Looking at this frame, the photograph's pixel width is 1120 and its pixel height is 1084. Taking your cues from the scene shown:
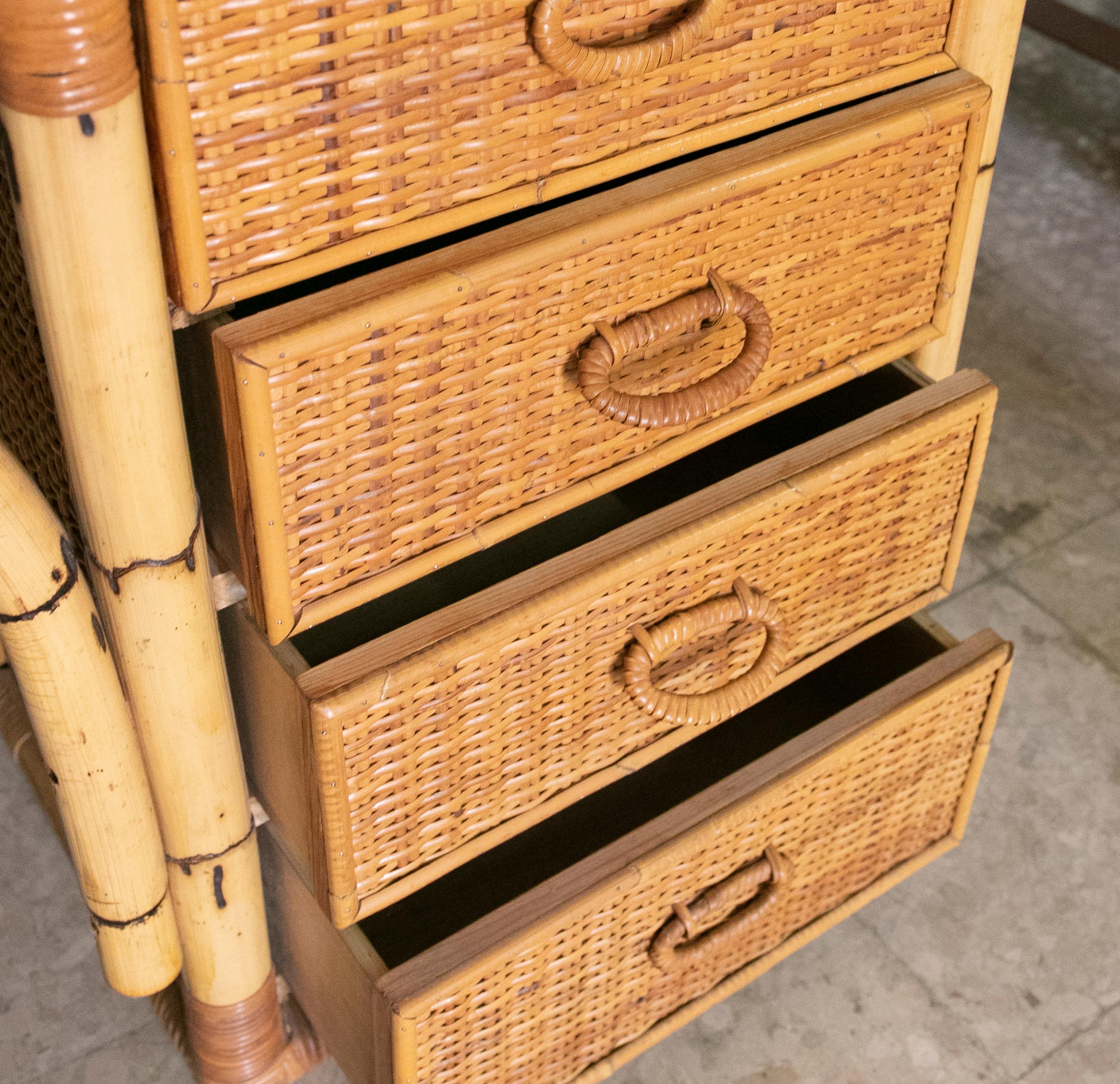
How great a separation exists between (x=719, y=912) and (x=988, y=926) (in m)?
0.33

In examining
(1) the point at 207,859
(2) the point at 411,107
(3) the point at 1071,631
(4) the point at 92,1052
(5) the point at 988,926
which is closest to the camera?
(2) the point at 411,107

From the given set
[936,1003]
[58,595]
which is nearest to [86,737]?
[58,595]

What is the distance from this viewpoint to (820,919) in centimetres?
98

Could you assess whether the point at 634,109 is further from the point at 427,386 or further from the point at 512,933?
the point at 512,933

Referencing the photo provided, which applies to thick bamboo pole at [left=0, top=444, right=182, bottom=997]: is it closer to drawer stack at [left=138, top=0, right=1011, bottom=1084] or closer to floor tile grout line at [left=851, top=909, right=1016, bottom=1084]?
drawer stack at [left=138, top=0, right=1011, bottom=1084]

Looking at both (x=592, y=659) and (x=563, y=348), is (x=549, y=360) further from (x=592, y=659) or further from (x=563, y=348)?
(x=592, y=659)

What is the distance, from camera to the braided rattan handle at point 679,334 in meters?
0.61

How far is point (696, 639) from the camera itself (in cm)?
76

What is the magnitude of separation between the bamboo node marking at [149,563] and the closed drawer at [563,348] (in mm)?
24

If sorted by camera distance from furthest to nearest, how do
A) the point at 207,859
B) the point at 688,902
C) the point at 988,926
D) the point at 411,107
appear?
the point at 988,926, the point at 688,902, the point at 207,859, the point at 411,107

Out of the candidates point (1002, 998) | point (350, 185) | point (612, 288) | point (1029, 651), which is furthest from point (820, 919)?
point (350, 185)

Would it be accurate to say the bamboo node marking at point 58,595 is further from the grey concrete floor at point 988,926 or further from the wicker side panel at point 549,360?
the grey concrete floor at point 988,926

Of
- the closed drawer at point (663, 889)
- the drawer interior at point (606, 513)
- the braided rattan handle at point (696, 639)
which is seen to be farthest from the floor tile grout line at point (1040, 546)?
the braided rattan handle at point (696, 639)

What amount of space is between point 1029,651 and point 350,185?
38.2 inches
